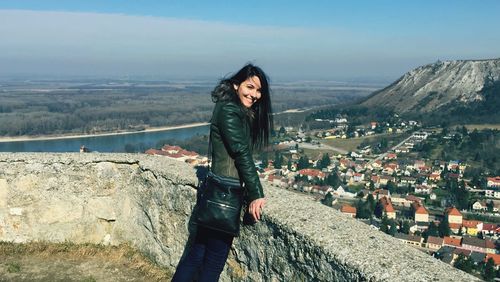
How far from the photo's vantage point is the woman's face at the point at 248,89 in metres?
3.11

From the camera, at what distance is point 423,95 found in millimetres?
114312

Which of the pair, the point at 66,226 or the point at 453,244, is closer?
the point at 66,226

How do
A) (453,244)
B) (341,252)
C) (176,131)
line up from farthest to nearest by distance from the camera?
(176,131) < (453,244) < (341,252)

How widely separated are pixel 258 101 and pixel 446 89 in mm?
119309

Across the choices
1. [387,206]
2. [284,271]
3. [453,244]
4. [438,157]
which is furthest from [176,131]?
[284,271]

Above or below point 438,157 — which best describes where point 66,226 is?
above

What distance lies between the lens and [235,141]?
2.88 m

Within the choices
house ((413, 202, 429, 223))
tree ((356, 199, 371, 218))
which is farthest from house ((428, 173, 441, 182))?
tree ((356, 199, 371, 218))

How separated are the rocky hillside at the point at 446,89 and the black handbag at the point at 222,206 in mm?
102690

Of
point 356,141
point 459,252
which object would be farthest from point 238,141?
point 356,141

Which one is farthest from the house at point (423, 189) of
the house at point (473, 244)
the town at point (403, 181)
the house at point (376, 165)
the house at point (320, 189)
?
the house at point (473, 244)

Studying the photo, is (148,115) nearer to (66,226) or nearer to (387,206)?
(387,206)

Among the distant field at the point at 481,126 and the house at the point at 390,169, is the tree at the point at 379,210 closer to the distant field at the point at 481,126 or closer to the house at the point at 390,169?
the house at the point at 390,169

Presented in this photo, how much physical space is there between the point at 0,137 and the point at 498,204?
224 feet
